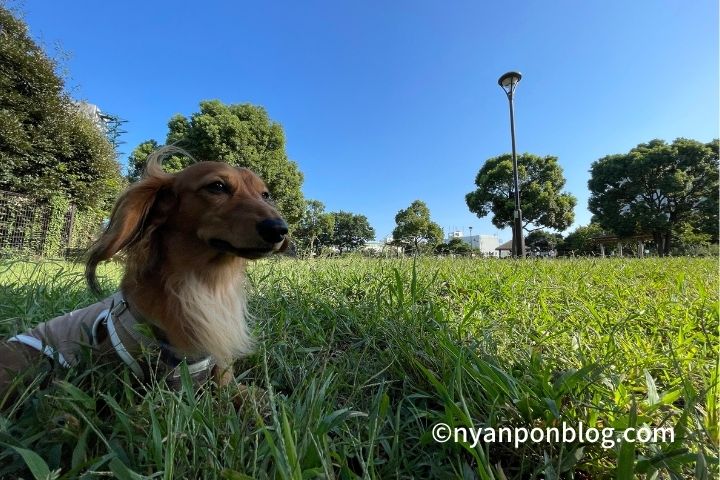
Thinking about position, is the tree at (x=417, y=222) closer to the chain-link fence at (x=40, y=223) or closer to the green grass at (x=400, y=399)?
the chain-link fence at (x=40, y=223)

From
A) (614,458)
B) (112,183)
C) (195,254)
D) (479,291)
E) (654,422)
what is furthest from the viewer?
(112,183)

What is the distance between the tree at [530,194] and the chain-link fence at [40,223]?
84.3ft

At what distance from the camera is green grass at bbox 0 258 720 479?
2.84 feet

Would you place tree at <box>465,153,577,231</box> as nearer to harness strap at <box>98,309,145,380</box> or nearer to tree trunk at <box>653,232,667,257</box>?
tree trunk at <box>653,232,667,257</box>

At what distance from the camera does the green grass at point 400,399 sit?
0.86 metres

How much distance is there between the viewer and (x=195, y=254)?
5.25ft

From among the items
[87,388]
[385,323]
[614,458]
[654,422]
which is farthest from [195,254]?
[654,422]

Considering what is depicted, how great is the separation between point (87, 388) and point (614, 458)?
69.1 inches

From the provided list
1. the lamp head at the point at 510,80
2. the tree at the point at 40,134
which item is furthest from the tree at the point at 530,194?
the tree at the point at 40,134

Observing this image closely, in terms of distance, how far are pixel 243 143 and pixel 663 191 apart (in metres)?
26.3

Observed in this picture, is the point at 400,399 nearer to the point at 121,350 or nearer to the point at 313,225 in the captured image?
the point at 121,350

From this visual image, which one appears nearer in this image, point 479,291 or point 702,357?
point 702,357

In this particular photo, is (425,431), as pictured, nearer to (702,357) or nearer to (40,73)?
(702,357)

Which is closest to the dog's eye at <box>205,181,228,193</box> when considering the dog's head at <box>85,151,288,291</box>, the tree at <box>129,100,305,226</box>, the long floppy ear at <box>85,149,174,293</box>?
the dog's head at <box>85,151,288,291</box>
